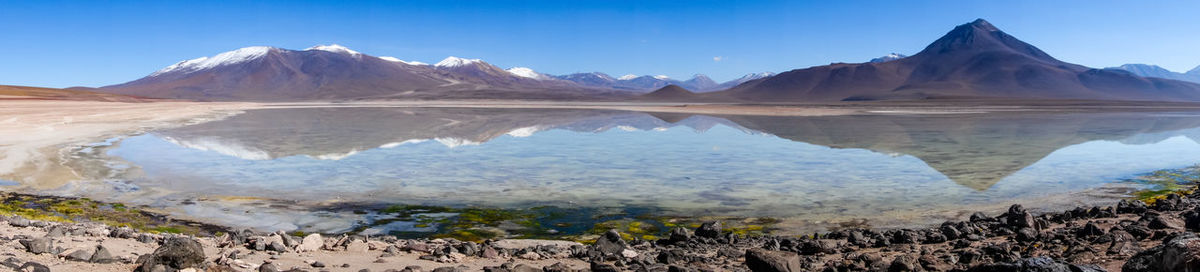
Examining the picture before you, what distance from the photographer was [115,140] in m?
20.2

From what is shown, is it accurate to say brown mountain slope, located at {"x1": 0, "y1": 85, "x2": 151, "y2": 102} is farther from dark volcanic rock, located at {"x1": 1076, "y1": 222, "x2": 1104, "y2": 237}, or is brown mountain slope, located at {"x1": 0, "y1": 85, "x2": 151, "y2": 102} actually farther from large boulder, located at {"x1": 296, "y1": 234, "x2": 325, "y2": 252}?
dark volcanic rock, located at {"x1": 1076, "y1": 222, "x2": 1104, "y2": 237}

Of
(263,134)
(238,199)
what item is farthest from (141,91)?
(238,199)

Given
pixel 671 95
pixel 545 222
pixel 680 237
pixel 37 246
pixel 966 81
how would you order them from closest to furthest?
1. pixel 37 246
2. pixel 680 237
3. pixel 545 222
4. pixel 671 95
5. pixel 966 81

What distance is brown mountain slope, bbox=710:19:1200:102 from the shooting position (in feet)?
390

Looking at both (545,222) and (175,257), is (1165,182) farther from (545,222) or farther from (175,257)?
(175,257)

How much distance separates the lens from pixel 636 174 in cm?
1277

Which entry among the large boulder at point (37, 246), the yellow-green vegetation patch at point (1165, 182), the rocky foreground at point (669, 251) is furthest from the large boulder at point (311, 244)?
the yellow-green vegetation patch at point (1165, 182)

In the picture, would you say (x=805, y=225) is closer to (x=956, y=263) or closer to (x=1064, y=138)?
(x=956, y=263)

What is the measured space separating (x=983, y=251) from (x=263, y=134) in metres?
22.7

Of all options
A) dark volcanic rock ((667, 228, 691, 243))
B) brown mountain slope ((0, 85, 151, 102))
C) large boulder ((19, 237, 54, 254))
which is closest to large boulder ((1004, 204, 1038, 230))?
dark volcanic rock ((667, 228, 691, 243))

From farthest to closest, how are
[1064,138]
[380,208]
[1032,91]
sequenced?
[1032,91] → [1064,138] → [380,208]

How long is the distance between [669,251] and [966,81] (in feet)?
457

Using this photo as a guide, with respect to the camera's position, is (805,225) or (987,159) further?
(987,159)

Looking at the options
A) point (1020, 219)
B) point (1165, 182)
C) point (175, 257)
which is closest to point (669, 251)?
point (1020, 219)
